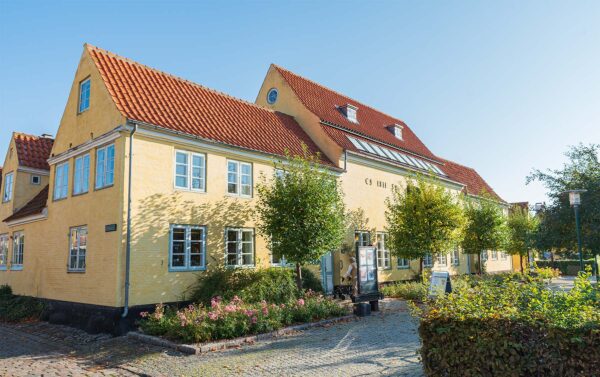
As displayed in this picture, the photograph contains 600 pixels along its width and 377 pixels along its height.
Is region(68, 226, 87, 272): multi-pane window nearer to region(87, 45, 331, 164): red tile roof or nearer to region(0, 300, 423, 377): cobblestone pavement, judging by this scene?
region(0, 300, 423, 377): cobblestone pavement

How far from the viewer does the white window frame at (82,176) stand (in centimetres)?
1503

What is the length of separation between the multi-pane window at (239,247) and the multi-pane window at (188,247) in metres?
0.99

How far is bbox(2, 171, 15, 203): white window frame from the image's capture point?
2011cm

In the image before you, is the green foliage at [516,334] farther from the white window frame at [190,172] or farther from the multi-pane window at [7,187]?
the multi-pane window at [7,187]

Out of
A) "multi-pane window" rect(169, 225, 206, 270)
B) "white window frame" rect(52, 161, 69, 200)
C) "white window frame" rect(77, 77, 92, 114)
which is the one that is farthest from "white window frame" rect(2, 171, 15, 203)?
"multi-pane window" rect(169, 225, 206, 270)

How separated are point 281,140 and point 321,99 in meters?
6.78

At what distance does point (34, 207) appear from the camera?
18312 millimetres

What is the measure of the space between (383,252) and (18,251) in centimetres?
1683

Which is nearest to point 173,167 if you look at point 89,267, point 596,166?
point 89,267

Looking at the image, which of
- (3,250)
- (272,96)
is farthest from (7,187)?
(272,96)

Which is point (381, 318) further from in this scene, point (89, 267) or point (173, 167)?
point (89, 267)

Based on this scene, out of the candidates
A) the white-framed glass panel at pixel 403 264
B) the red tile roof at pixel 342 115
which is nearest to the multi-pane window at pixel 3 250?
the red tile roof at pixel 342 115

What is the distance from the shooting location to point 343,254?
1997 centimetres

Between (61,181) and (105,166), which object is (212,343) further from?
(61,181)
